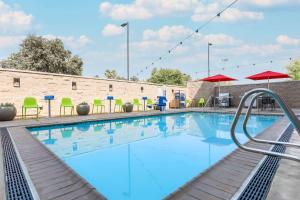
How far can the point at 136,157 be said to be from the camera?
3.96 m

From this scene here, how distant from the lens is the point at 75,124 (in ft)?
25.1

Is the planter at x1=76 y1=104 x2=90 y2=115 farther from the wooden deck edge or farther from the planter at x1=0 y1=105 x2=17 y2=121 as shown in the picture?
the wooden deck edge

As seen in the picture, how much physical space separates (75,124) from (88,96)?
3213 mm

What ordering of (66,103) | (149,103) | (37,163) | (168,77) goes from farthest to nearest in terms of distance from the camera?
(168,77) → (149,103) → (66,103) → (37,163)

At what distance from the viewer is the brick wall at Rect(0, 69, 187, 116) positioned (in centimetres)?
810

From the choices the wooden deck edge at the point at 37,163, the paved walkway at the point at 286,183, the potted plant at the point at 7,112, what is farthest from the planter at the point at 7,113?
the paved walkway at the point at 286,183

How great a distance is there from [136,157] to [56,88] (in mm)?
7018

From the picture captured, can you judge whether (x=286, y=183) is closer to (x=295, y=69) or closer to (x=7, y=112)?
(x=7, y=112)

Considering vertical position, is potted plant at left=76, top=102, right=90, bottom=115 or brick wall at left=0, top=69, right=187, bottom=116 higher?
brick wall at left=0, top=69, right=187, bottom=116

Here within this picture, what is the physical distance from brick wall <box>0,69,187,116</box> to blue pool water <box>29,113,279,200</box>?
279cm

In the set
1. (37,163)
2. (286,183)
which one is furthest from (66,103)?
(286,183)

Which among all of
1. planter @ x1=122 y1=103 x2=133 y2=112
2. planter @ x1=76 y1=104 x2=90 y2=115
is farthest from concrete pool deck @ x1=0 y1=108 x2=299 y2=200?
planter @ x1=122 y1=103 x2=133 y2=112

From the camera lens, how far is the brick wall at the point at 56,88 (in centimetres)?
810

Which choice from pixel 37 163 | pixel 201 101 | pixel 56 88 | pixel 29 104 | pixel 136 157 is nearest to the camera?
pixel 37 163
